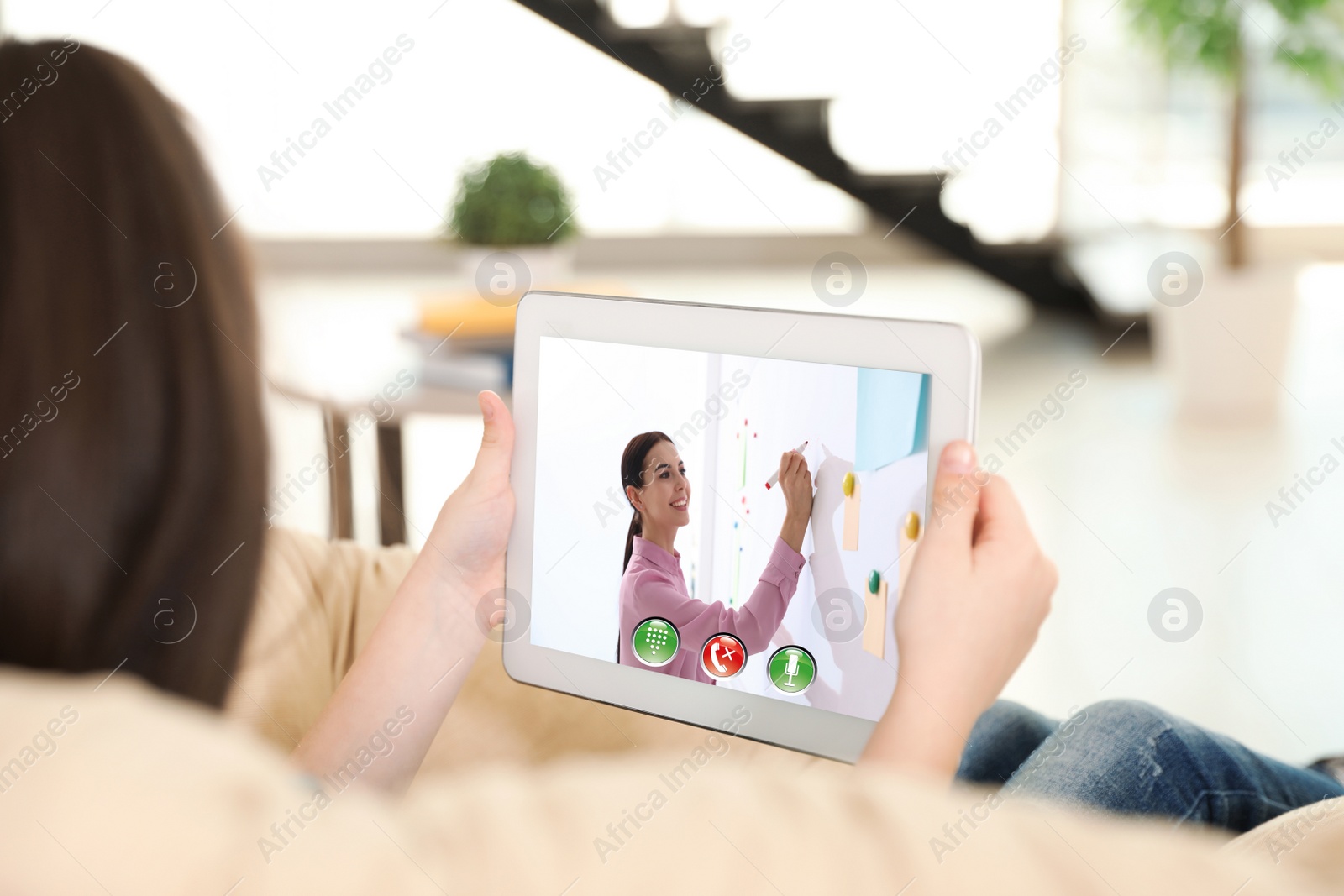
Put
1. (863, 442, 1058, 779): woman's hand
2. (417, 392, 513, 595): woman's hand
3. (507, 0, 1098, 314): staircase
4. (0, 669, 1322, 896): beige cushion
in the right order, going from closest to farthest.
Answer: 1. (0, 669, 1322, 896): beige cushion
2. (863, 442, 1058, 779): woman's hand
3. (417, 392, 513, 595): woman's hand
4. (507, 0, 1098, 314): staircase

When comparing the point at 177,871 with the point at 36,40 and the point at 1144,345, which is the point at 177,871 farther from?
the point at 1144,345

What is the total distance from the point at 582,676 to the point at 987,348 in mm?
4037

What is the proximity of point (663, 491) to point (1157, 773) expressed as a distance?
17.5 inches

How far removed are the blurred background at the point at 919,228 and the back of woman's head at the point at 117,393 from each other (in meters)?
0.07

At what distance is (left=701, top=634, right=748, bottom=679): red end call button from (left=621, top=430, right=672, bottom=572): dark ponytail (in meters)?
0.09

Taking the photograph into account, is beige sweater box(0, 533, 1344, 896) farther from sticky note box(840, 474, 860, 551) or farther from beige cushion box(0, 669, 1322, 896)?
sticky note box(840, 474, 860, 551)

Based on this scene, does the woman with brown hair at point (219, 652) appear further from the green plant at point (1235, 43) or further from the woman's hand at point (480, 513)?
the green plant at point (1235, 43)

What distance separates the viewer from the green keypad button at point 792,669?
0.69 m

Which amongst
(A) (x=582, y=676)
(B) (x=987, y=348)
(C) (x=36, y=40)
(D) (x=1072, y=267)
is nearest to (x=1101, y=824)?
(A) (x=582, y=676)

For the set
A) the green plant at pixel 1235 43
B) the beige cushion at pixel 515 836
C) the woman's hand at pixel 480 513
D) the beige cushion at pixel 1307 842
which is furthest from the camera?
the green plant at pixel 1235 43

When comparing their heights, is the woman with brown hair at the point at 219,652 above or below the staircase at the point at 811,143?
below

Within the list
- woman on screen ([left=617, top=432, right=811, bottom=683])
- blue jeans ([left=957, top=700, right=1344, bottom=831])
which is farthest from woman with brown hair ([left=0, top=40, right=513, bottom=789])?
blue jeans ([left=957, top=700, right=1344, bottom=831])

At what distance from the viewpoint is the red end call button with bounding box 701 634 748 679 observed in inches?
28.0

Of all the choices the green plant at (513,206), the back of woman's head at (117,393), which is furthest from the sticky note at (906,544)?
the green plant at (513,206)
